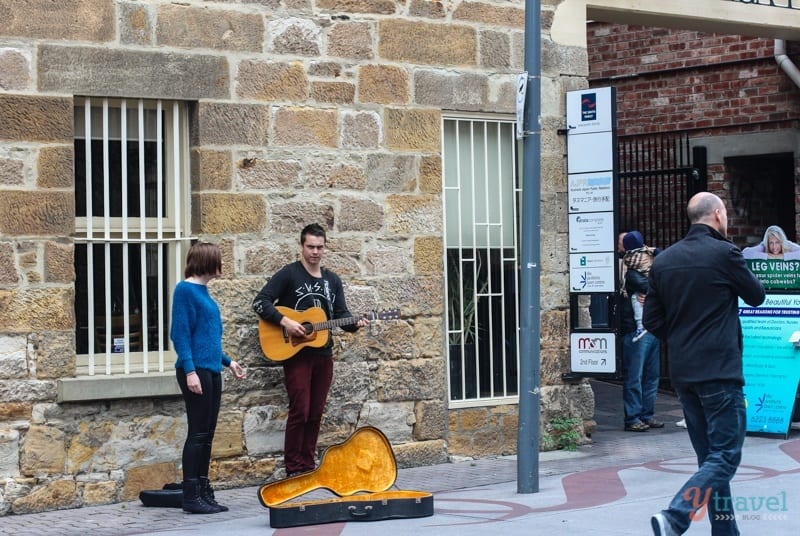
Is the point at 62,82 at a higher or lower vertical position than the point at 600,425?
higher

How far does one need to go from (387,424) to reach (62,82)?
11.0ft

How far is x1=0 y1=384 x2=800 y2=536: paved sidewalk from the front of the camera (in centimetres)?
734

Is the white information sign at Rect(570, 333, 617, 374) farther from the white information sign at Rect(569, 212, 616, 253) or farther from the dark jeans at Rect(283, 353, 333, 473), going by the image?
the dark jeans at Rect(283, 353, 333, 473)

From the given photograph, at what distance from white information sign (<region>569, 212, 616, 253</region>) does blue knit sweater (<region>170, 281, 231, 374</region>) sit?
3.42m

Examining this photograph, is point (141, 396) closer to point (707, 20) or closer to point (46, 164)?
point (46, 164)

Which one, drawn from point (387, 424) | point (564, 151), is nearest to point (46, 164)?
point (387, 424)

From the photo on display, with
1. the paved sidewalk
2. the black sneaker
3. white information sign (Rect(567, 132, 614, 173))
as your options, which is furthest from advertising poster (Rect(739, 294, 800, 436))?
white information sign (Rect(567, 132, 614, 173))

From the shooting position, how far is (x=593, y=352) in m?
10.3

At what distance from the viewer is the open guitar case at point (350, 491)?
7.55 metres

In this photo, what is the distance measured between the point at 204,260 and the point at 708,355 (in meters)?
3.19

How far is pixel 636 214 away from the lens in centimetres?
1453

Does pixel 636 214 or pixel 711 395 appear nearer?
pixel 711 395

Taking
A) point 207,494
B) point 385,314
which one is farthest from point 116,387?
point 385,314

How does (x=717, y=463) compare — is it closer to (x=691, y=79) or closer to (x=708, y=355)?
(x=708, y=355)
